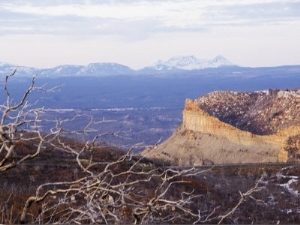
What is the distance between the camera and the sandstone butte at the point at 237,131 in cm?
4753

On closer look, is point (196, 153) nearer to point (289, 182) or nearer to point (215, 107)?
point (215, 107)

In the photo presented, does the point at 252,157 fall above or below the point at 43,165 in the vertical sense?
below

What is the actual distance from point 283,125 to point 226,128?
15.2ft

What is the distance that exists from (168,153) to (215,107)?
754 cm

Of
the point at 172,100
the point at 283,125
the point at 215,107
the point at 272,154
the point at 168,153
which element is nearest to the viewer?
the point at 272,154

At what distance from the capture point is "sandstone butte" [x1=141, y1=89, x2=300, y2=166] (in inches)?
1871

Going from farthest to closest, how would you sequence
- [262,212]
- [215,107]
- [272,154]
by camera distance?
[215,107] → [272,154] → [262,212]

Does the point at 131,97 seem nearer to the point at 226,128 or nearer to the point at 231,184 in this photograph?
the point at 226,128

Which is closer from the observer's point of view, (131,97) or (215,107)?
(215,107)

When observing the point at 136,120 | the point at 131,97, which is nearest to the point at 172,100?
the point at 131,97

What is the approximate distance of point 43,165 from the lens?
77.3ft

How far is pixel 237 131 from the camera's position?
5166 centimetres

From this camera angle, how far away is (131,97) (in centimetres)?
19475

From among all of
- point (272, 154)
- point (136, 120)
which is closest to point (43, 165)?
point (272, 154)
